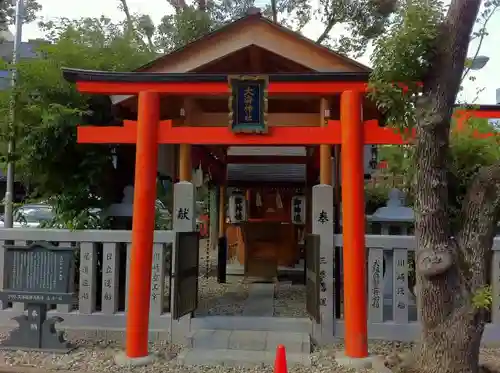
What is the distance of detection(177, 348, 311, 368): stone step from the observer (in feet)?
18.3

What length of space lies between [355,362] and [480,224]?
7.11ft

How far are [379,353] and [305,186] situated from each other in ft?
17.0

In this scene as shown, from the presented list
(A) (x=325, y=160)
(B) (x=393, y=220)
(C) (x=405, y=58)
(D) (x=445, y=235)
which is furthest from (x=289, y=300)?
(C) (x=405, y=58)

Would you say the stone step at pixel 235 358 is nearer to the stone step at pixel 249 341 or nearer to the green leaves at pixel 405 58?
the stone step at pixel 249 341

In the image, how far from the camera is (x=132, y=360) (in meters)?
5.58

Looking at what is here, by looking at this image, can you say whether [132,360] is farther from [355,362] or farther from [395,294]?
[395,294]

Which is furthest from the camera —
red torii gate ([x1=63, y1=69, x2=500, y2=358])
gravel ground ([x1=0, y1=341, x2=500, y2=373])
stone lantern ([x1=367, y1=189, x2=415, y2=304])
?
stone lantern ([x1=367, y1=189, x2=415, y2=304])

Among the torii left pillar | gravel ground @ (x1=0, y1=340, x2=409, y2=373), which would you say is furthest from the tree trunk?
the torii left pillar

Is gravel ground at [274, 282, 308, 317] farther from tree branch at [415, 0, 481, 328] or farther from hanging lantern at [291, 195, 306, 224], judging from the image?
tree branch at [415, 0, 481, 328]

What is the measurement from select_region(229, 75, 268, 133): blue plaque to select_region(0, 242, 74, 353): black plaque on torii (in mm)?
2632

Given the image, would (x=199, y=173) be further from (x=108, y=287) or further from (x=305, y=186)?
(x=108, y=287)

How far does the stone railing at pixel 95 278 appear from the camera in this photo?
651cm

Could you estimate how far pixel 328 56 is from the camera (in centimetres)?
648

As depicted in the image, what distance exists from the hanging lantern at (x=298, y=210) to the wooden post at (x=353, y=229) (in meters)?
4.30
